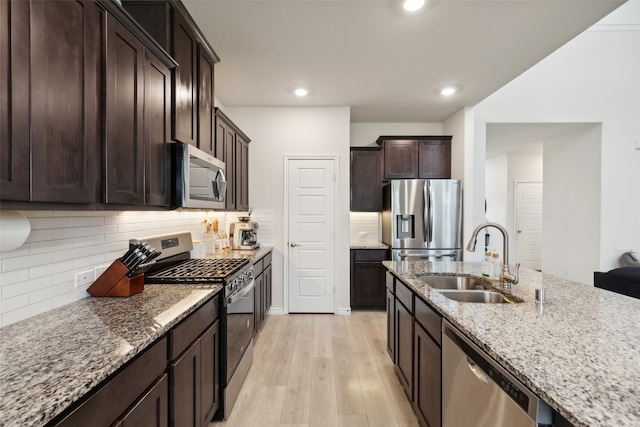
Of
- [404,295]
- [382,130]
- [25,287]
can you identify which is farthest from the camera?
[382,130]

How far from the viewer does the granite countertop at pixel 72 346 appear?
2.27ft

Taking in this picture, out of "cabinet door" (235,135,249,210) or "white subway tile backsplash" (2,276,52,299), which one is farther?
"cabinet door" (235,135,249,210)

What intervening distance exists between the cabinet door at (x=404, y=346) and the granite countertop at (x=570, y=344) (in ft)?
1.45

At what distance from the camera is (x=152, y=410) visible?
1.13m

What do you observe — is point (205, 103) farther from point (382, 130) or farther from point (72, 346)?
point (382, 130)

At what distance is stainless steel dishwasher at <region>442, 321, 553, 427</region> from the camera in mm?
814

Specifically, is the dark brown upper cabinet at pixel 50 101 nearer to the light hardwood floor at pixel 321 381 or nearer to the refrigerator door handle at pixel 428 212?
the light hardwood floor at pixel 321 381

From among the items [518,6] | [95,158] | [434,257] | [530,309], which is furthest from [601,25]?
[95,158]

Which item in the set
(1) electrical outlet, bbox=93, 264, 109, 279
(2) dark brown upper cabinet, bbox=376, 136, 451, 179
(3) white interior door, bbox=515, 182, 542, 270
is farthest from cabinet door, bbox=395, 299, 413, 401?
(3) white interior door, bbox=515, 182, 542, 270

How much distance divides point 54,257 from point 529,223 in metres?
8.53

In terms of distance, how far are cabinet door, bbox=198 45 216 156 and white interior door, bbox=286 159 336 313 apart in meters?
1.57

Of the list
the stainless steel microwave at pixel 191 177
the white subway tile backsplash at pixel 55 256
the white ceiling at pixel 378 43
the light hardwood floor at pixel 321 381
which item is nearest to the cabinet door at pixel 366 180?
the white ceiling at pixel 378 43

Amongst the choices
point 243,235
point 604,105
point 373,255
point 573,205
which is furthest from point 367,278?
point 604,105

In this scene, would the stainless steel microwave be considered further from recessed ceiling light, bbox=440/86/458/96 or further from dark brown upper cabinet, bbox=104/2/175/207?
recessed ceiling light, bbox=440/86/458/96
